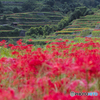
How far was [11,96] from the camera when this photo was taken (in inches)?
41.7

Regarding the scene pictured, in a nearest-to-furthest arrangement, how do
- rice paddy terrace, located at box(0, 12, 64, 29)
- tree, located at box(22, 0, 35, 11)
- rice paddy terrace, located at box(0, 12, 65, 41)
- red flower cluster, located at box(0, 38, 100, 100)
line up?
1. red flower cluster, located at box(0, 38, 100, 100)
2. rice paddy terrace, located at box(0, 12, 65, 41)
3. rice paddy terrace, located at box(0, 12, 64, 29)
4. tree, located at box(22, 0, 35, 11)

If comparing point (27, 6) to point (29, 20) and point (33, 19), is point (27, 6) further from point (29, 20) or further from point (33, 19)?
point (29, 20)

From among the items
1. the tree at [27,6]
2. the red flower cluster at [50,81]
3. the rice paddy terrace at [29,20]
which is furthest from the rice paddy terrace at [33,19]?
the red flower cluster at [50,81]

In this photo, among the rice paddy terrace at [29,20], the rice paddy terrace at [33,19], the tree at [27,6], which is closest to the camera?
the rice paddy terrace at [29,20]

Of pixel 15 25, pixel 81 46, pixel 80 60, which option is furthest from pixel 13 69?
pixel 15 25

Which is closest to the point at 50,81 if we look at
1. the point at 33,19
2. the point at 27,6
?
the point at 33,19

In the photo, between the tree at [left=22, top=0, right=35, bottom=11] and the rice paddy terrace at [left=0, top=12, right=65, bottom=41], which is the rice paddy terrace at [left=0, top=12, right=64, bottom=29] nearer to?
the rice paddy terrace at [left=0, top=12, right=65, bottom=41]

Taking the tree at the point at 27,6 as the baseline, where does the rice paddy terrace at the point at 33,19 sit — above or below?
below

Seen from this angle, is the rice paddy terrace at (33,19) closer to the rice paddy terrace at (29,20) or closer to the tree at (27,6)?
the rice paddy terrace at (29,20)

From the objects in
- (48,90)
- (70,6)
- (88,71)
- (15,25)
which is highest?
(70,6)

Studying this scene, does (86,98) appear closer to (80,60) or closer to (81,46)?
(80,60)

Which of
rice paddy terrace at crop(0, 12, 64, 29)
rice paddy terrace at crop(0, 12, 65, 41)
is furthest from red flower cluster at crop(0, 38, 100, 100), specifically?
rice paddy terrace at crop(0, 12, 64, 29)

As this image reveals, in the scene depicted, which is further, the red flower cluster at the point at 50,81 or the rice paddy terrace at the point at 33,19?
the rice paddy terrace at the point at 33,19

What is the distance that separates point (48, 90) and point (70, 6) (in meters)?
46.1
